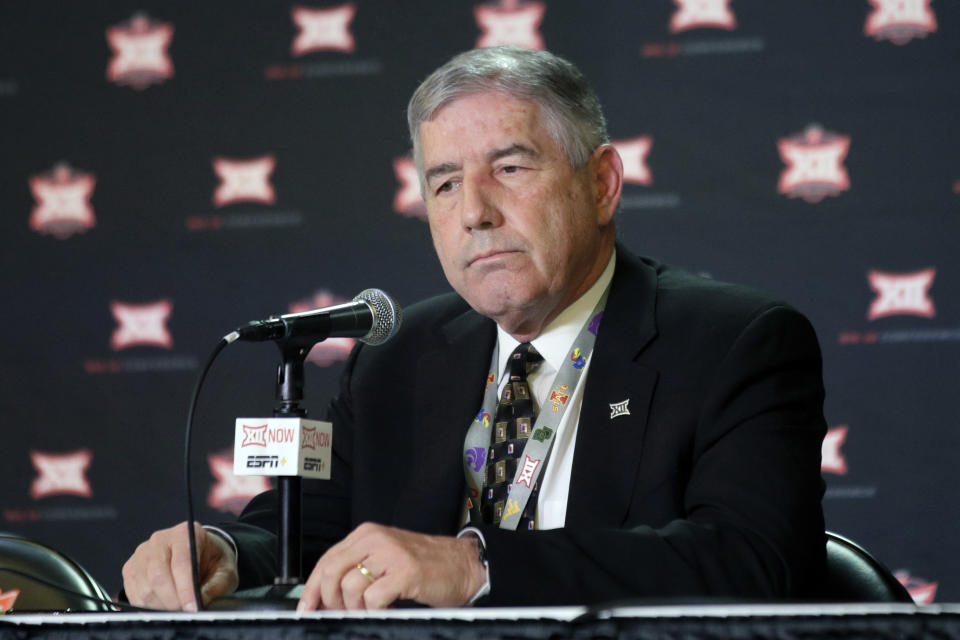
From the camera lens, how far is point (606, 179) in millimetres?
2045

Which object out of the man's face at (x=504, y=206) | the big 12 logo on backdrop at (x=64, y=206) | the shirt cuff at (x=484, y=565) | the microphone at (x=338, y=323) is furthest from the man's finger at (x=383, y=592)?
the big 12 logo on backdrop at (x=64, y=206)

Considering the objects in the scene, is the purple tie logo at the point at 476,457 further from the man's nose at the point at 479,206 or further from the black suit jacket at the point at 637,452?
the man's nose at the point at 479,206

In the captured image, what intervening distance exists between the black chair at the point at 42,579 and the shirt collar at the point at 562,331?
819mm

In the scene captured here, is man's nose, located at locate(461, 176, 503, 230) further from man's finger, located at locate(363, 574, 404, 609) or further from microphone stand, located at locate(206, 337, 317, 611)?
man's finger, located at locate(363, 574, 404, 609)

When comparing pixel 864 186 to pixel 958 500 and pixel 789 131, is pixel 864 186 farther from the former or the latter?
pixel 958 500

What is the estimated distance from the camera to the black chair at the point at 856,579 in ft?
4.95

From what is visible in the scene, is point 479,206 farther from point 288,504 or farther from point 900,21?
point 900,21

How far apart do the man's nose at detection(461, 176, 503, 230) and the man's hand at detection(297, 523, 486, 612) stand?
76cm

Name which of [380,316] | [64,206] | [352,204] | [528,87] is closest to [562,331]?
[528,87]

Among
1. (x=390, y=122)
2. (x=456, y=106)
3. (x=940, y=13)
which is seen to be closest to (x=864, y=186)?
(x=940, y=13)

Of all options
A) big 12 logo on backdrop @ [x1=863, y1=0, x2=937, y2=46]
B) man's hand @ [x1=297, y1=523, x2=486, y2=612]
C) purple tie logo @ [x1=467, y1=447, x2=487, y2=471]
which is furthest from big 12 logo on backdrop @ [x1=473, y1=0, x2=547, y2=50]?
man's hand @ [x1=297, y1=523, x2=486, y2=612]

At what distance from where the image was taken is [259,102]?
11.7ft

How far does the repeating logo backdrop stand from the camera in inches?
123

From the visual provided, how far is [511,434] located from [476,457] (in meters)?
0.08
